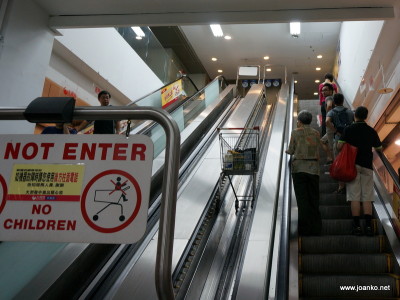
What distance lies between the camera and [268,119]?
39.1 ft

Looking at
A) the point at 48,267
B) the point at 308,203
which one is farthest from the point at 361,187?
the point at 48,267

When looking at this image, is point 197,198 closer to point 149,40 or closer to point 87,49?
point 87,49

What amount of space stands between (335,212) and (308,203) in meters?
0.79

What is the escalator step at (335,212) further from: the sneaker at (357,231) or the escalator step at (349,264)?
the escalator step at (349,264)

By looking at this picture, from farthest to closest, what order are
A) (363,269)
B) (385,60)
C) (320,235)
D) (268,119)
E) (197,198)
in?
(268,119), (385,60), (197,198), (320,235), (363,269)

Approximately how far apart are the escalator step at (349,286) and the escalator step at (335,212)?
1457 mm

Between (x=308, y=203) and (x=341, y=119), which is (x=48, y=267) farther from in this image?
(x=341, y=119)

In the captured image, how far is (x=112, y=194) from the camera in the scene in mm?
1326

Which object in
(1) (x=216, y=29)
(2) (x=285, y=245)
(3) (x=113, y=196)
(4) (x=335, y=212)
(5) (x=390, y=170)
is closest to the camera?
(3) (x=113, y=196)

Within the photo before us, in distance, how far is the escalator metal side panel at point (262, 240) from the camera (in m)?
3.13

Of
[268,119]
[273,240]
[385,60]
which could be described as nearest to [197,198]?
[273,240]

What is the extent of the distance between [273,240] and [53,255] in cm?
222

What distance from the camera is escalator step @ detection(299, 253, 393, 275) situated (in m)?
3.93

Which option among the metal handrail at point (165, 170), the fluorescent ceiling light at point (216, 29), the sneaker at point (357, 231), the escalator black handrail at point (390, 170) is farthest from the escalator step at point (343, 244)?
the fluorescent ceiling light at point (216, 29)
